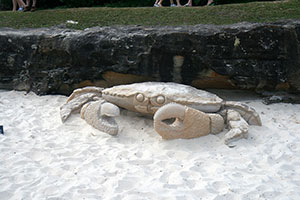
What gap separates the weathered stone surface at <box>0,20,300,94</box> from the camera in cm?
468

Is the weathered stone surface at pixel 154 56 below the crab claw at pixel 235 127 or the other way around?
the other way around

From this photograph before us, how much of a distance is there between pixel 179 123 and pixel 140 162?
2.31ft

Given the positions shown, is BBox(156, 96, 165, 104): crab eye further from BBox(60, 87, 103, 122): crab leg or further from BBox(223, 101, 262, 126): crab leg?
BBox(60, 87, 103, 122): crab leg

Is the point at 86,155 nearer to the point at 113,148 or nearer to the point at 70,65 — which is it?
the point at 113,148

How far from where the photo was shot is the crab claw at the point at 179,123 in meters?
3.76

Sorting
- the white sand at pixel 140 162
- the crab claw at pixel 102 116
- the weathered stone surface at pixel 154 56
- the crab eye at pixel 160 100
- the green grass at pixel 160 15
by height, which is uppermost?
the green grass at pixel 160 15

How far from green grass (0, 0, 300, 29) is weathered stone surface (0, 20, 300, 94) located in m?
0.62

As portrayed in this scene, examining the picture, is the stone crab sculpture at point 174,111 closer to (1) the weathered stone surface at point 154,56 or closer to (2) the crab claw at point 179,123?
(2) the crab claw at point 179,123

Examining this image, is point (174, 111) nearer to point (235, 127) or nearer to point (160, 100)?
point (160, 100)

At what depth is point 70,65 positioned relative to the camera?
5469mm

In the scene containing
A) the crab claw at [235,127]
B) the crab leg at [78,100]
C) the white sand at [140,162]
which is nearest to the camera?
the white sand at [140,162]

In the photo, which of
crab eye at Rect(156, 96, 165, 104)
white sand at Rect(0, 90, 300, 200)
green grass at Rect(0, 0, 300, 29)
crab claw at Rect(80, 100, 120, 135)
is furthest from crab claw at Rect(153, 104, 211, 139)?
green grass at Rect(0, 0, 300, 29)

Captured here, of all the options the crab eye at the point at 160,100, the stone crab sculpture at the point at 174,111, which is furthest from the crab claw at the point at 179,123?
the crab eye at the point at 160,100

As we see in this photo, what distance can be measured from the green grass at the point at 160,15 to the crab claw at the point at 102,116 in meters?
2.20
